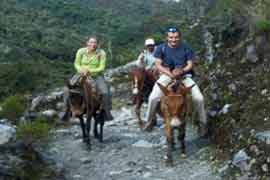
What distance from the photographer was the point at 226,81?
35.2ft

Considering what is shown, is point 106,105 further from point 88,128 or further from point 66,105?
point 66,105

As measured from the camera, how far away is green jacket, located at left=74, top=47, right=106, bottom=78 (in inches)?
391

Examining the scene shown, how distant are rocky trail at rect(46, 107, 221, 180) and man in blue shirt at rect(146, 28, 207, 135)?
771 millimetres

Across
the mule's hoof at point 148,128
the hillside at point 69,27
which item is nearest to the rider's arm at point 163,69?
the mule's hoof at point 148,128

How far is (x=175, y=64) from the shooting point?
353 inches

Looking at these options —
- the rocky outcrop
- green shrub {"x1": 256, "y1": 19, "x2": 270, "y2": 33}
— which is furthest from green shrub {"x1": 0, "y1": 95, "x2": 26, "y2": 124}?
green shrub {"x1": 256, "y1": 19, "x2": 270, "y2": 33}

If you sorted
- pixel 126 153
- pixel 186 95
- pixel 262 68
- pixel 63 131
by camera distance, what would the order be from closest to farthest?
pixel 186 95 → pixel 126 153 → pixel 262 68 → pixel 63 131

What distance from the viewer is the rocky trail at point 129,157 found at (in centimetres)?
817

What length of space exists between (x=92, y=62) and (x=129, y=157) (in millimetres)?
1822

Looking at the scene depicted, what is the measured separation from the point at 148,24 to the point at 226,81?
45498 millimetres

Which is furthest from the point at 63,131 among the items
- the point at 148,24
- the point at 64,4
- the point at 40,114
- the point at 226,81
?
the point at 64,4

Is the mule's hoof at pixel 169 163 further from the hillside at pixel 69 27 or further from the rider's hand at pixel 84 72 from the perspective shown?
the hillside at pixel 69 27

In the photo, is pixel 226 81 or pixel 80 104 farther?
pixel 226 81

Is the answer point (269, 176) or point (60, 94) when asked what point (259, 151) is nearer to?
point (269, 176)
